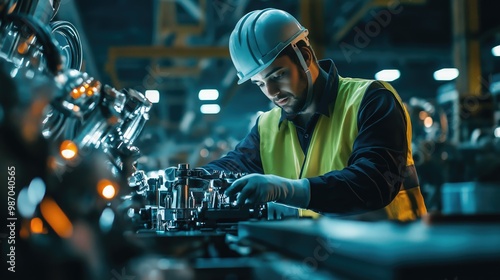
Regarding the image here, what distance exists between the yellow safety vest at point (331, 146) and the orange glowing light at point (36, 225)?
1613mm

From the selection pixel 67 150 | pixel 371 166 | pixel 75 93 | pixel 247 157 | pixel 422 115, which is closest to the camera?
pixel 67 150

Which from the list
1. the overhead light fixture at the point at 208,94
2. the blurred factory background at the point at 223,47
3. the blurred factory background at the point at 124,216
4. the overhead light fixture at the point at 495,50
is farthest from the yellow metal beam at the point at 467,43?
the blurred factory background at the point at 124,216

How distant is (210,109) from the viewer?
10602mm

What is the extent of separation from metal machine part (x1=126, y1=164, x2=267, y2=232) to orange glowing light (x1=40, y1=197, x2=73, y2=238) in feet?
2.81

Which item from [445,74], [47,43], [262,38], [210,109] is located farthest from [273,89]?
[445,74]

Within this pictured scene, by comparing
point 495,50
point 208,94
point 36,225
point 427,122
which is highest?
point 495,50

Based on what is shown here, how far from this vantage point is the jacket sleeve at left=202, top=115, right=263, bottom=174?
2494 millimetres

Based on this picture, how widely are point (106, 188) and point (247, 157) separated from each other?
1.86 m

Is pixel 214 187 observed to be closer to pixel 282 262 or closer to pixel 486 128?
pixel 282 262

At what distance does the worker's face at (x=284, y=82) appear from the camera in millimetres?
2188

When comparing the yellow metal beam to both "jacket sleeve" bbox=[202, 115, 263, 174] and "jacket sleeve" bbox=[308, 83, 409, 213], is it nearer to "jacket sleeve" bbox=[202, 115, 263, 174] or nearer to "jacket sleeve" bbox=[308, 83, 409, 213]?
"jacket sleeve" bbox=[202, 115, 263, 174]

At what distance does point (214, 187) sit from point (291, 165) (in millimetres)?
928

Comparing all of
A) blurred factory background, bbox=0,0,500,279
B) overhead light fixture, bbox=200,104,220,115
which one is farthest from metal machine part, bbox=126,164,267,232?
overhead light fixture, bbox=200,104,220,115

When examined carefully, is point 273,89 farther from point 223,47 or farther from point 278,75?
point 223,47
